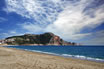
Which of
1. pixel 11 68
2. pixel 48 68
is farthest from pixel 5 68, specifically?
pixel 48 68

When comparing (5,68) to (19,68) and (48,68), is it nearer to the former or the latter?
(19,68)

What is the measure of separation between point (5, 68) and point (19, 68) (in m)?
1.12

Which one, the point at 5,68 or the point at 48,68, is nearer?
the point at 5,68

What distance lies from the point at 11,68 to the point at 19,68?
25.3 inches

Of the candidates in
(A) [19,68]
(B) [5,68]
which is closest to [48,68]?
(A) [19,68]

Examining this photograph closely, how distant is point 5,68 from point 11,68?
0.48m

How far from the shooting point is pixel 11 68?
7.34 metres

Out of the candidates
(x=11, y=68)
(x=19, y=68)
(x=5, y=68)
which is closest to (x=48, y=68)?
(x=19, y=68)

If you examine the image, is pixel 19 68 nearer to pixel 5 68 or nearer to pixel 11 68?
pixel 11 68

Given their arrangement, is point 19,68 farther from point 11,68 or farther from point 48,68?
point 48,68

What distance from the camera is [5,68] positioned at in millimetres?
7316

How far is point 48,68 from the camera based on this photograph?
7797 mm
